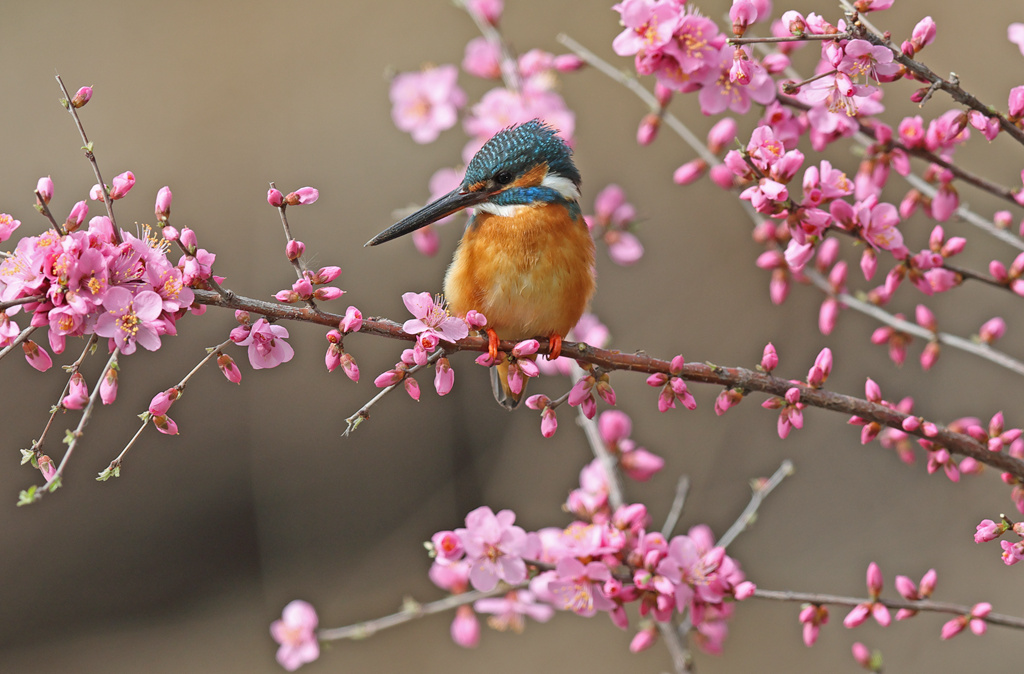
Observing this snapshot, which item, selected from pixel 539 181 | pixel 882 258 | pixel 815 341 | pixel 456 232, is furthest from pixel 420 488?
pixel 539 181

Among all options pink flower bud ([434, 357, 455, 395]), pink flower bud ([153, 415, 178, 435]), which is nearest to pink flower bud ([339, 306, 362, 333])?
pink flower bud ([434, 357, 455, 395])


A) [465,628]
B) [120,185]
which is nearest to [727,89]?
[120,185]

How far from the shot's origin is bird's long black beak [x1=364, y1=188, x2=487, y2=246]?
1493 millimetres

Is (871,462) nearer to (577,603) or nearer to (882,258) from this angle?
(882,258)

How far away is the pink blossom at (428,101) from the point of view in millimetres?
2312

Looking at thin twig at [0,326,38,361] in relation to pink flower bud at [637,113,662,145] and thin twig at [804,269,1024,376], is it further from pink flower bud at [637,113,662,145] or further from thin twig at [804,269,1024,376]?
thin twig at [804,269,1024,376]

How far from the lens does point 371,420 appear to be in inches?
162

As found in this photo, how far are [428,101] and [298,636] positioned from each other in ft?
4.77

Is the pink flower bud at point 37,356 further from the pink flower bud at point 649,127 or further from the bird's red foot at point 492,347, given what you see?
the pink flower bud at point 649,127

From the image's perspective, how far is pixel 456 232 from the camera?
3029 millimetres

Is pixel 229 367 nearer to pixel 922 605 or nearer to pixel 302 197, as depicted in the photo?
pixel 302 197

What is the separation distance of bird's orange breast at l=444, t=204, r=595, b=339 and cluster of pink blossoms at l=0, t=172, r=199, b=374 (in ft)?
2.28

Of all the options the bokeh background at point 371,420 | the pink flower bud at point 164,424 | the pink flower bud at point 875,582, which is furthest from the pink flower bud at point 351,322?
the bokeh background at point 371,420

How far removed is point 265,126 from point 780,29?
3.31 metres
